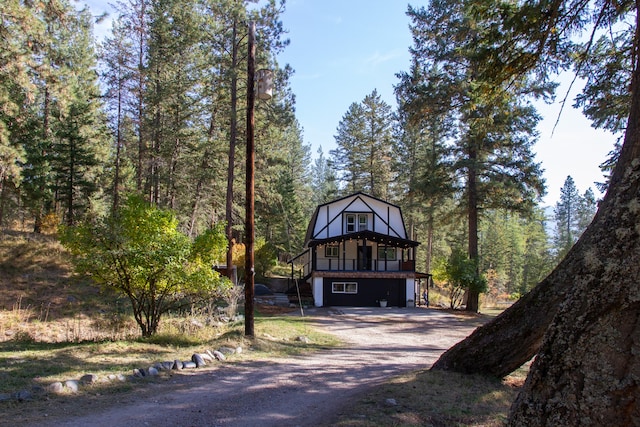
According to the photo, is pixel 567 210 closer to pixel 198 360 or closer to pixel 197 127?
pixel 197 127

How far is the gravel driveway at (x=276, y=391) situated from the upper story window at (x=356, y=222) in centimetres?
1898

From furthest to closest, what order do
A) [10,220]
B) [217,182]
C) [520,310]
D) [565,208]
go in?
[565,208] → [10,220] → [217,182] → [520,310]

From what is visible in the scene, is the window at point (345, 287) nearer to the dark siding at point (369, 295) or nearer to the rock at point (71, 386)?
the dark siding at point (369, 295)

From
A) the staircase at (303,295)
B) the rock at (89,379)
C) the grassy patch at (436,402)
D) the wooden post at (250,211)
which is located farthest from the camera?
the staircase at (303,295)

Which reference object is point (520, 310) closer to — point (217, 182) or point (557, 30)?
point (557, 30)

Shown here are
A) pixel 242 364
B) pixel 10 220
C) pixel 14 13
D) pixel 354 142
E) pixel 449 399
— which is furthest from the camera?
pixel 354 142

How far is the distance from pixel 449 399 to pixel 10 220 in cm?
4509

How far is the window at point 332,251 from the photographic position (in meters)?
32.9

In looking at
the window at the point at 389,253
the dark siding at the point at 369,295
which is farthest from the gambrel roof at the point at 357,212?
the dark siding at the point at 369,295

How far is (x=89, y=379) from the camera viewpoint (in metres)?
6.74

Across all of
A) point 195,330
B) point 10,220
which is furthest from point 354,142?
point 195,330

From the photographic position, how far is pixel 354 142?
46.7 meters

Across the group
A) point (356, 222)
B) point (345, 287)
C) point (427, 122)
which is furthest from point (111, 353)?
point (356, 222)

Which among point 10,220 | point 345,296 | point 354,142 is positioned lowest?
point 345,296
